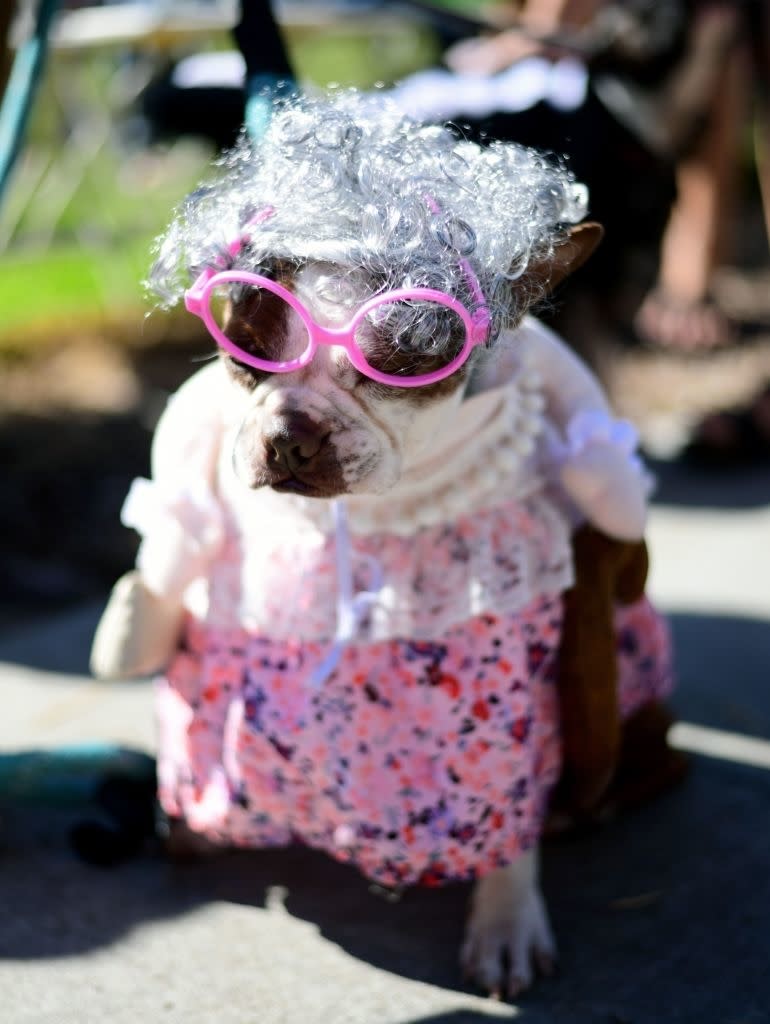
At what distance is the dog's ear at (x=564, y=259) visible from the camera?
4.85ft

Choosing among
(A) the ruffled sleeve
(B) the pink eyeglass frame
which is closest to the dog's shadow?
(A) the ruffled sleeve

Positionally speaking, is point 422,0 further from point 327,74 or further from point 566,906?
point 327,74

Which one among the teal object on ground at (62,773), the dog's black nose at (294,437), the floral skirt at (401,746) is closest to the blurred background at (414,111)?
the dog's black nose at (294,437)

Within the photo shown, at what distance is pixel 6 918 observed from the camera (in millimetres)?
1776

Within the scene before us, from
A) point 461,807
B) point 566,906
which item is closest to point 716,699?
point 566,906

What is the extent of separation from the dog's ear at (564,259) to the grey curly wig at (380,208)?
13 millimetres

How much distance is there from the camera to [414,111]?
5.45 feet

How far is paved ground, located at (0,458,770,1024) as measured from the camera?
5.24ft

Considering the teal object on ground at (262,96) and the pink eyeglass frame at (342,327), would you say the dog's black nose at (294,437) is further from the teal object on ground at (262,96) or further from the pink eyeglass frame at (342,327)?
the teal object on ground at (262,96)

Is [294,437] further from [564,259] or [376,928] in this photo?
[376,928]

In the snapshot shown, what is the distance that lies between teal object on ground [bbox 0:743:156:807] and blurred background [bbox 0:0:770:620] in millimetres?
710

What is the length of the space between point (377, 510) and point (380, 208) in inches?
16.4

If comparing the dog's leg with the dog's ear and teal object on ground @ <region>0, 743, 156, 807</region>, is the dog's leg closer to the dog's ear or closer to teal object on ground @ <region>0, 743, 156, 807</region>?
teal object on ground @ <region>0, 743, 156, 807</region>

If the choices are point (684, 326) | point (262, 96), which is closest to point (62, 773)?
point (262, 96)
